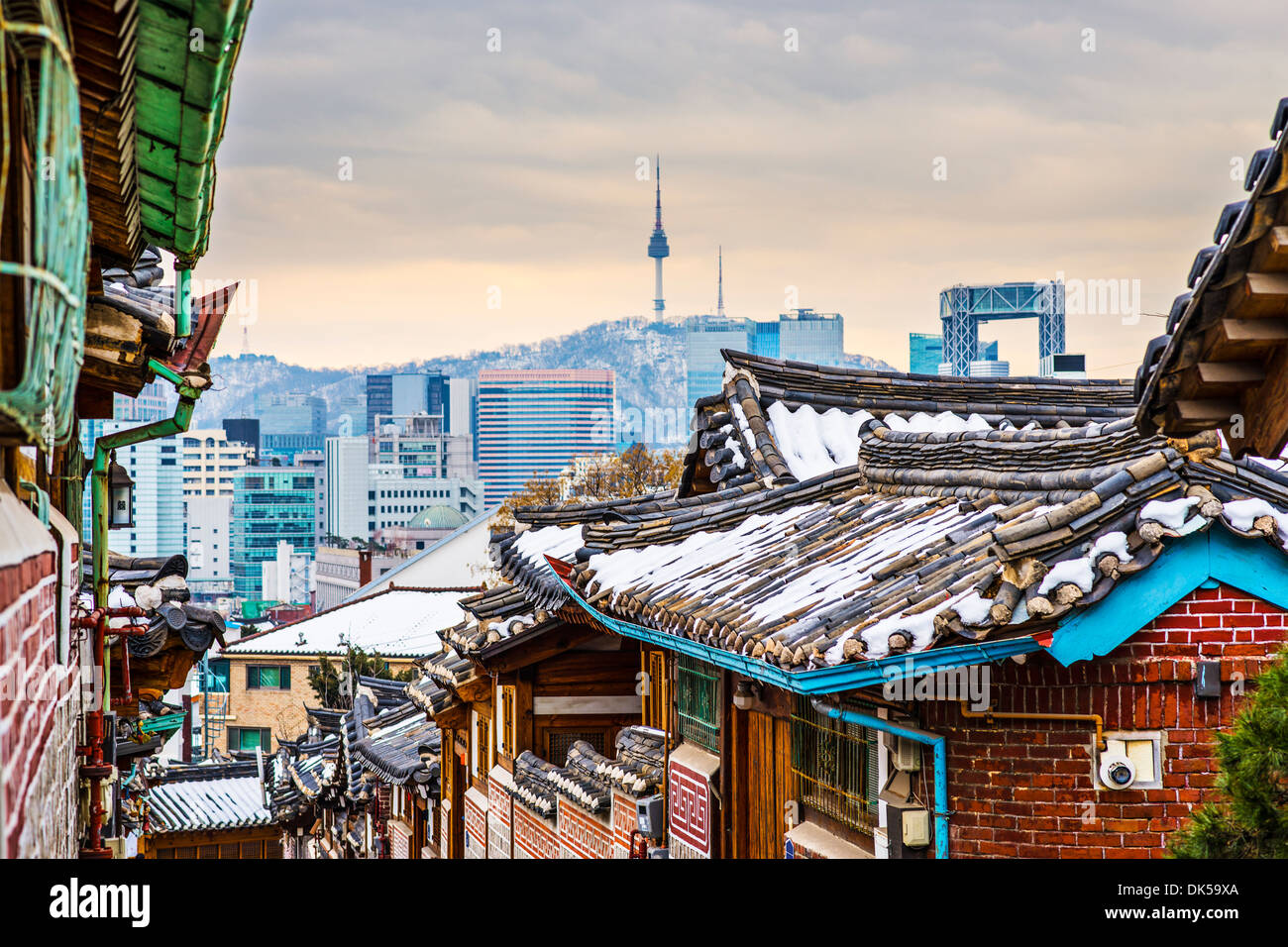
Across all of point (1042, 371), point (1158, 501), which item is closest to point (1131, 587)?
point (1158, 501)

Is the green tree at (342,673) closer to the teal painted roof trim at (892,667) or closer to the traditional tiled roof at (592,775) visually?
the traditional tiled roof at (592,775)

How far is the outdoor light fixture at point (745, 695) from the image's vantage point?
10414 mm

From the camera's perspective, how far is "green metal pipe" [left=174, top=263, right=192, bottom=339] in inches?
295

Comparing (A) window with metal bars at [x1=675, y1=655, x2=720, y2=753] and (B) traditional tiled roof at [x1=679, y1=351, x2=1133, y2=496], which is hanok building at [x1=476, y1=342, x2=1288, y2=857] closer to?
(A) window with metal bars at [x1=675, y1=655, x2=720, y2=753]

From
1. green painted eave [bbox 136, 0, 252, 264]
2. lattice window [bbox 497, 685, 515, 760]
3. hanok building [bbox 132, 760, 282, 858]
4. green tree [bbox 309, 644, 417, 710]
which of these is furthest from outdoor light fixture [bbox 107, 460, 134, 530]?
green tree [bbox 309, 644, 417, 710]

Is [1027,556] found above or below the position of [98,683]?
above

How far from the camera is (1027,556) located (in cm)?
652

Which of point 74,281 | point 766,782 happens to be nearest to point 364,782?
point 766,782

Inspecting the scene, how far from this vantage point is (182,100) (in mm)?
4688

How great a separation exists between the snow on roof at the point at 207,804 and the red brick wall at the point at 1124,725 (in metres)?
29.2

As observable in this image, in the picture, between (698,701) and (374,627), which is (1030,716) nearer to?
(698,701)

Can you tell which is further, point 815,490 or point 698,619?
point 815,490
